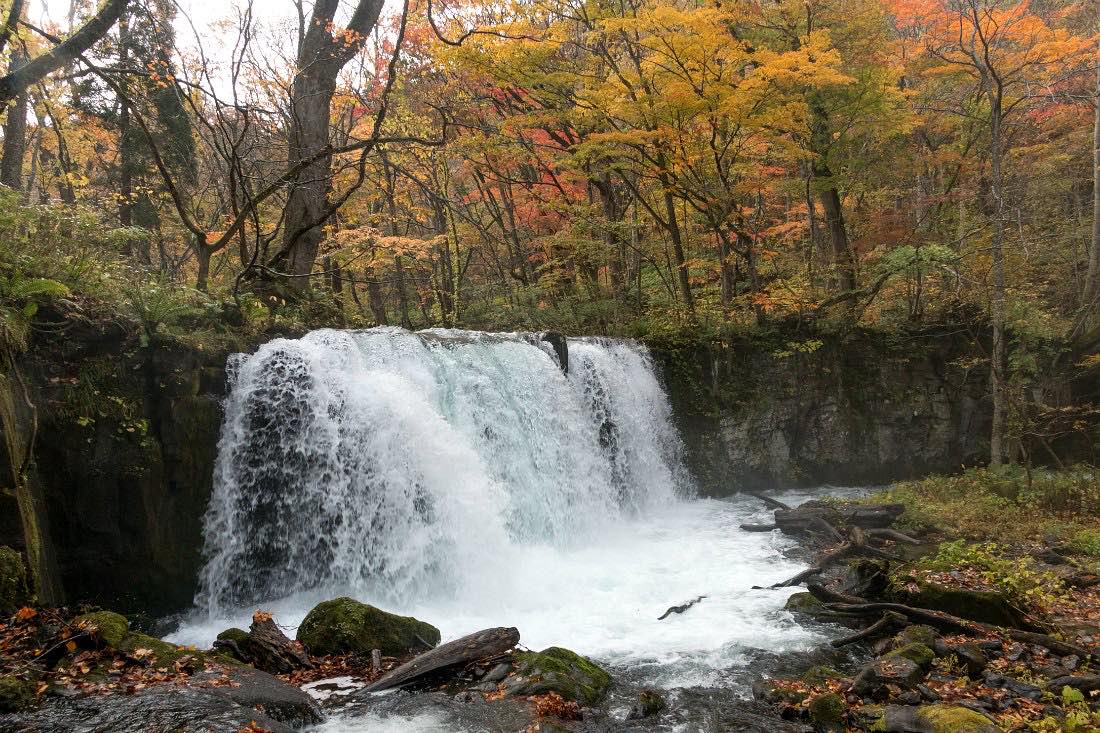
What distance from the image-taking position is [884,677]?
4.67 metres

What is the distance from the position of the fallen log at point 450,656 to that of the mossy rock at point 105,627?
174 centimetres

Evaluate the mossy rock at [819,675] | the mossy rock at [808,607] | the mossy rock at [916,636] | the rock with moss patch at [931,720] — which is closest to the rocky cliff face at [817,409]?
the mossy rock at [808,607]

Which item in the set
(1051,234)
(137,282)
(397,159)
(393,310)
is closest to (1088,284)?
(1051,234)

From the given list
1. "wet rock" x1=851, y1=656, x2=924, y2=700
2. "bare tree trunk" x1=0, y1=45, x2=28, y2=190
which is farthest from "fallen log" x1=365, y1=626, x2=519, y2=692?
"bare tree trunk" x1=0, y1=45, x2=28, y2=190

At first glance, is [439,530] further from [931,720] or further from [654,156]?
[654,156]

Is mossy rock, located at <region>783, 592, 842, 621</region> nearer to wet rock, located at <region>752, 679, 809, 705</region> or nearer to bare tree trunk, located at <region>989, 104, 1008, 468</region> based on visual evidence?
wet rock, located at <region>752, 679, 809, 705</region>

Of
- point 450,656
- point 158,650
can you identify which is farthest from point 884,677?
point 158,650

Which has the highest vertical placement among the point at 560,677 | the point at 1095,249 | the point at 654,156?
the point at 654,156

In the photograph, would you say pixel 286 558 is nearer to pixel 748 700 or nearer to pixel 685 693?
pixel 685 693

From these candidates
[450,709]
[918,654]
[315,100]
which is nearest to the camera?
[450,709]

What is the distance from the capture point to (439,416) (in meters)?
8.66

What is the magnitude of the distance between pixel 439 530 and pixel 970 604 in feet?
18.3

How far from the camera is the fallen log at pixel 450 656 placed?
491 cm

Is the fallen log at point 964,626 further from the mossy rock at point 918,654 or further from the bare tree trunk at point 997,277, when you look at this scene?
the bare tree trunk at point 997,277
